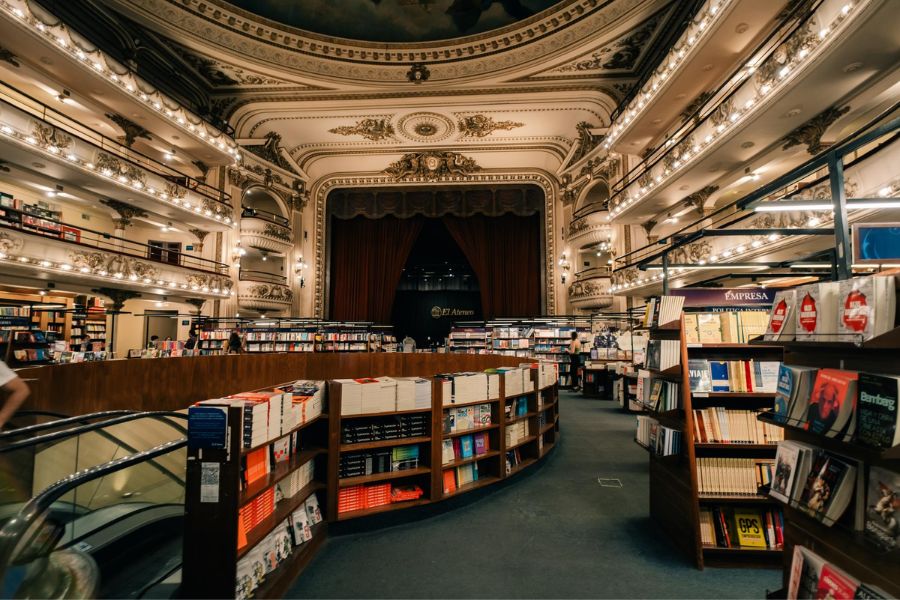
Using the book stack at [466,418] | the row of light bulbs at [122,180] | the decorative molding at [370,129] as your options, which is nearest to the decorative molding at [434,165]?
the decorative molding at [370,129]

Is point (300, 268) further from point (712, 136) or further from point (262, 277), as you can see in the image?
point (712, 136)

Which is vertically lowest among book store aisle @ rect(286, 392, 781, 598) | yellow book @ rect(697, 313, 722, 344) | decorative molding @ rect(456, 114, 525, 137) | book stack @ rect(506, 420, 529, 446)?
book store aisle @ rect(286, 392, 781, 598)

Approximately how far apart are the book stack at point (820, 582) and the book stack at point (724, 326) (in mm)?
1596

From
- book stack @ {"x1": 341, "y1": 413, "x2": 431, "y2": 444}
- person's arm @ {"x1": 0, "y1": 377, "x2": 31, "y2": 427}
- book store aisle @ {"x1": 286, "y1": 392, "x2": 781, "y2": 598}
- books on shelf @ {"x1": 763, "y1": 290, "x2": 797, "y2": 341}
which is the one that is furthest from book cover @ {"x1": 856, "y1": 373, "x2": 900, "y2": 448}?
person's arm @ {"x1": 0, "y1": 377, "x2": 31, "y2": 427}

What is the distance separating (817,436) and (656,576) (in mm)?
1569

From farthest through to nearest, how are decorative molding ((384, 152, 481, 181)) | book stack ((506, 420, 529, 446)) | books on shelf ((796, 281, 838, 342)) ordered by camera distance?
decorative molding ((384, 152, 481, 181))
book stack ((506, 420, 529, 446))
books on shelf ((796, 281, 838, 342))

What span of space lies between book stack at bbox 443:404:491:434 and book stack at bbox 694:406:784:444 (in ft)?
6.17

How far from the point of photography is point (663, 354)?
9.94ft

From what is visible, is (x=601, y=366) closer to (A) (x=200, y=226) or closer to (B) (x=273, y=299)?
(B) (x=273, y=299)

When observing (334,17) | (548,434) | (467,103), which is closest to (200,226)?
(334,17)

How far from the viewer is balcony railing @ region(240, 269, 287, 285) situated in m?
14.2

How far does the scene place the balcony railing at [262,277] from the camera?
14.2m

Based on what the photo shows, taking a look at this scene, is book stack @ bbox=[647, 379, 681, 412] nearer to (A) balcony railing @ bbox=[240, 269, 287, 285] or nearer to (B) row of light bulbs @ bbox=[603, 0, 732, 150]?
(B) row of light bulbs @ bbox=[603, 0, 732, 150]

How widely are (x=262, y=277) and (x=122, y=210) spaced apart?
504cm
